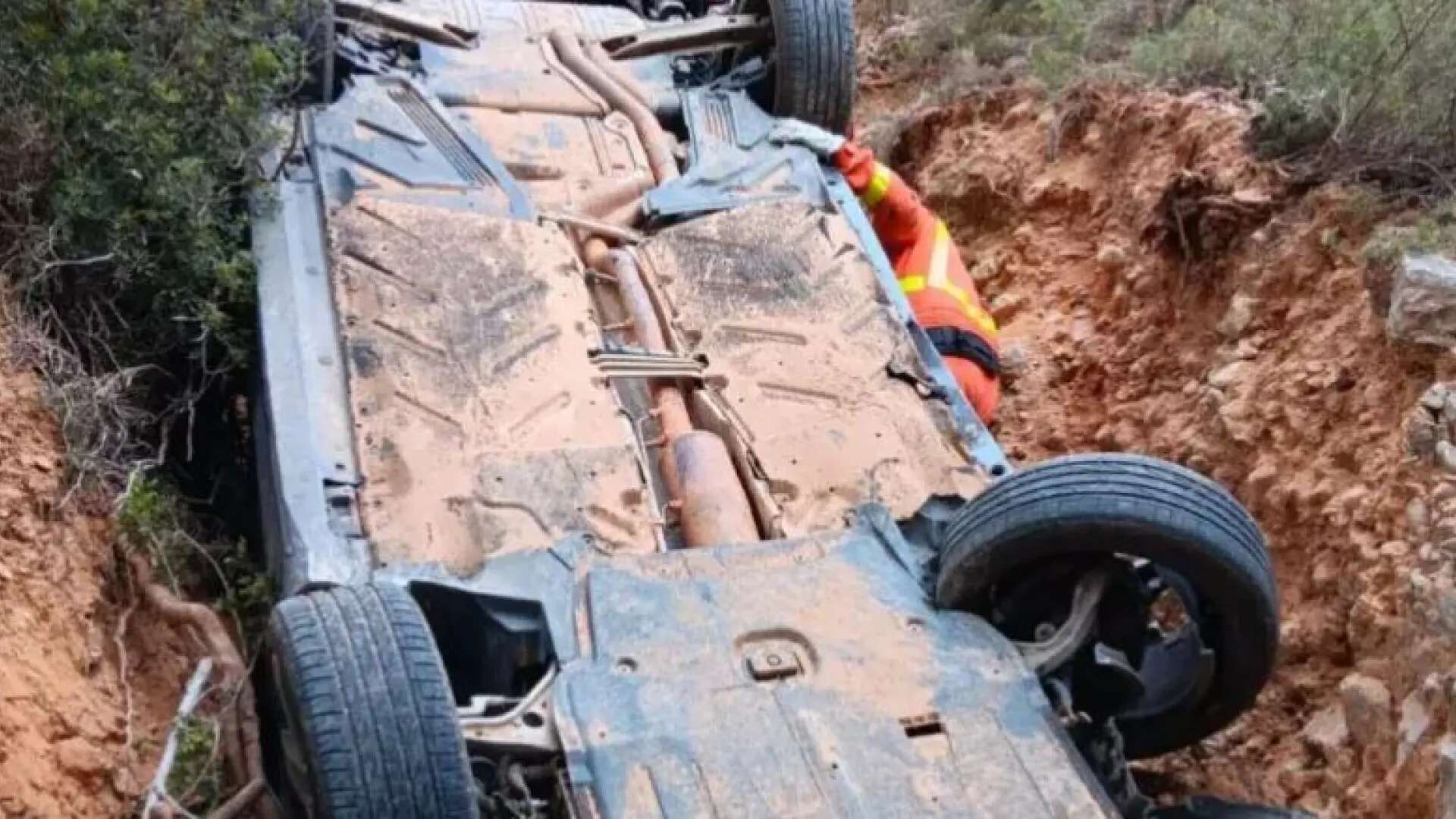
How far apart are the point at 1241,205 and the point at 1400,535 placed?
1667 millimetres

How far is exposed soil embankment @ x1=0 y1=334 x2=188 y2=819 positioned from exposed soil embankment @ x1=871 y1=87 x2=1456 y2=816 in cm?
276

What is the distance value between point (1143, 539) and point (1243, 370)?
2079mm

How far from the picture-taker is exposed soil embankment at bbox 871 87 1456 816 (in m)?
4.67

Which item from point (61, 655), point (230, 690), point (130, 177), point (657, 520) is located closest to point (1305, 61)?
point (657, 520)

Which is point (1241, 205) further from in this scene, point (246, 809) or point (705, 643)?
point (246, 809)

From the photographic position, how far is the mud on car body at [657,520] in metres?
3.67

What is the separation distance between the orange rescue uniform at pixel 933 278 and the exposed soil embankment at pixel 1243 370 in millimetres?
683

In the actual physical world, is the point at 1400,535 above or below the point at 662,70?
below

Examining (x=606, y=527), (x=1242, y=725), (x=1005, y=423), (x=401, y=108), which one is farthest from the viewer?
(x=1005, y=423)

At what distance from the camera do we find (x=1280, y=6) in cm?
693

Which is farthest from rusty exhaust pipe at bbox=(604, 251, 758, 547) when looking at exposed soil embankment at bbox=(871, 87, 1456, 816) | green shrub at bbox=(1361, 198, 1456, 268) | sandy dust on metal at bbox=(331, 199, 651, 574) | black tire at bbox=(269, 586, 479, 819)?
green shrub at bbox=(1361, 198, 1456, 268)

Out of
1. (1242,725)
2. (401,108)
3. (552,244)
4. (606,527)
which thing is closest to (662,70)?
(401,108)

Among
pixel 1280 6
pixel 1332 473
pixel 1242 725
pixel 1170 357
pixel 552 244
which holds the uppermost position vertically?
pixel 1280 6

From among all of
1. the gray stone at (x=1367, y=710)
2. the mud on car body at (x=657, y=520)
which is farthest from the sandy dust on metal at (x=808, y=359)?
the gray stone at (x=1367, y=710)
